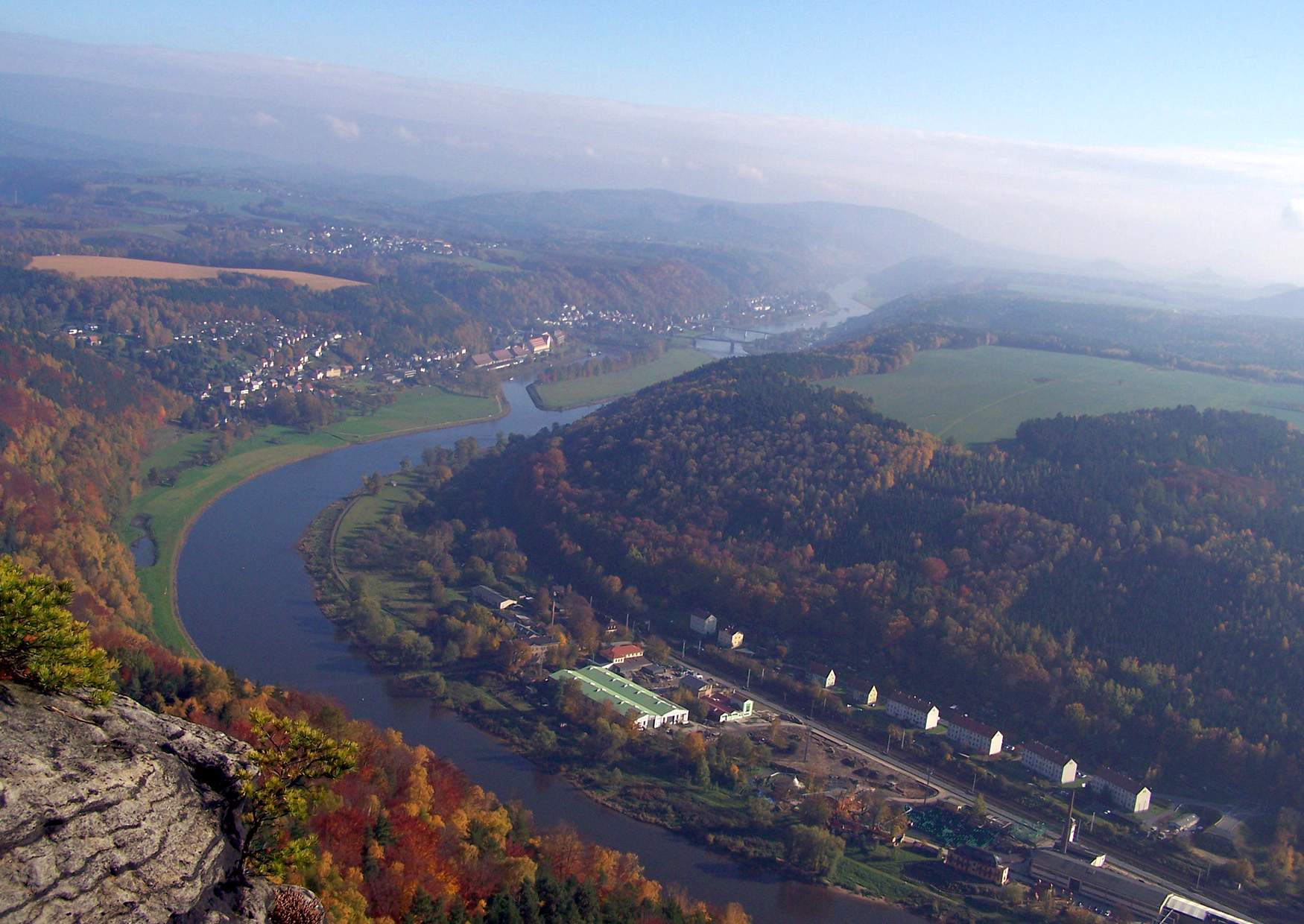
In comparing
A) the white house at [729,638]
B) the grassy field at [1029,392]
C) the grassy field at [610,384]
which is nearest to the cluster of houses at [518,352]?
the grassy field at [610,384]

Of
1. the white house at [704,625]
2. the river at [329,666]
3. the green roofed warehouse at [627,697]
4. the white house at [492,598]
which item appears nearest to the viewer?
the river at [329,666]

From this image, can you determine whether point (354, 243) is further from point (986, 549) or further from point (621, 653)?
point (986, 549)

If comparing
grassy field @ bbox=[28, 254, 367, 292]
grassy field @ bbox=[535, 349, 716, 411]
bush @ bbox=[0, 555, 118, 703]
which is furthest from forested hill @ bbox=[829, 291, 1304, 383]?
bush @ bbox=[0, 555, 118, 703]

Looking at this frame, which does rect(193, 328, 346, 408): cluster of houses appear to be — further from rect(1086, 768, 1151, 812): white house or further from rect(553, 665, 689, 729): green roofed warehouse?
rect(1086, 768, 1151, 812): white house

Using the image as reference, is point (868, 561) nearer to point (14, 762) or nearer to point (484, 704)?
point (484, 704)

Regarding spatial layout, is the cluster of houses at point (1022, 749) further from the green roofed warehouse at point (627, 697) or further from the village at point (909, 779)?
the green roofed warehouse at point (627, 697)

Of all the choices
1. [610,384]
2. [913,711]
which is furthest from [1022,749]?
[610,384]
